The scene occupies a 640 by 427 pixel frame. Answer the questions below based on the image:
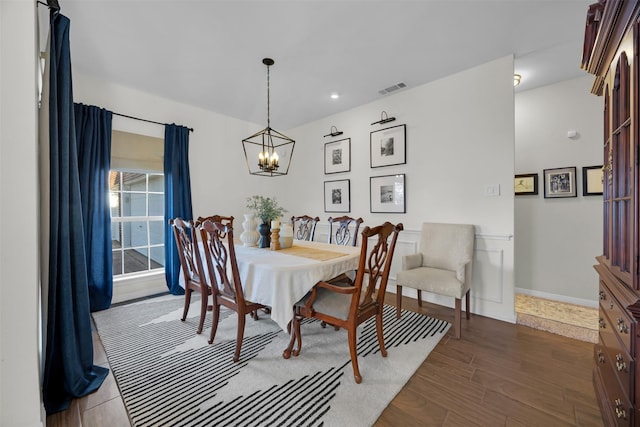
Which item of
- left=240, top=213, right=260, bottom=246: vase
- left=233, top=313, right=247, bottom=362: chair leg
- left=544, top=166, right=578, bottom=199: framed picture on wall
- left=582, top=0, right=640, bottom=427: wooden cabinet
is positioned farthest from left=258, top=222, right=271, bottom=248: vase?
left=544, top=166, right=578, bottom=199: framed picture on wall

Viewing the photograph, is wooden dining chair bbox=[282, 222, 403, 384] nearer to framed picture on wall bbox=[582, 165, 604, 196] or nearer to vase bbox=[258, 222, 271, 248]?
vase bbox=[258, 222, 271, 248]

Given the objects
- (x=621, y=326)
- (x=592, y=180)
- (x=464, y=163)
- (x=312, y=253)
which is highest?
(x=464, y=163)

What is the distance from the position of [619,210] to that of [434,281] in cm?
147

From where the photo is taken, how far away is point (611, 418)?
123 centimetres

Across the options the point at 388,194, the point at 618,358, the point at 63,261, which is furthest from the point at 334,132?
the point at 618,358

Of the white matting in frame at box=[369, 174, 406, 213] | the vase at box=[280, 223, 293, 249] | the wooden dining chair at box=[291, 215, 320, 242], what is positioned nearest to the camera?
the vase at box=[280, 223, 293, 249]

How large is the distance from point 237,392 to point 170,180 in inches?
116

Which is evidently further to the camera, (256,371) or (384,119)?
(384,119)

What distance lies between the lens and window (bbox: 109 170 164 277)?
11.2 ft

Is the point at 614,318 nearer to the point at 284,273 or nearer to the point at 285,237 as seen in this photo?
the point at 284,273

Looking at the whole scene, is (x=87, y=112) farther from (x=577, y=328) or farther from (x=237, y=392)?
(x=577, y=328)

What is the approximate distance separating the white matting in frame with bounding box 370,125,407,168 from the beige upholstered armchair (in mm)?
1002

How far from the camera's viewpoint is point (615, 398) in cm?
120

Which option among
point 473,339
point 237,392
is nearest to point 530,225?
point 473,339
